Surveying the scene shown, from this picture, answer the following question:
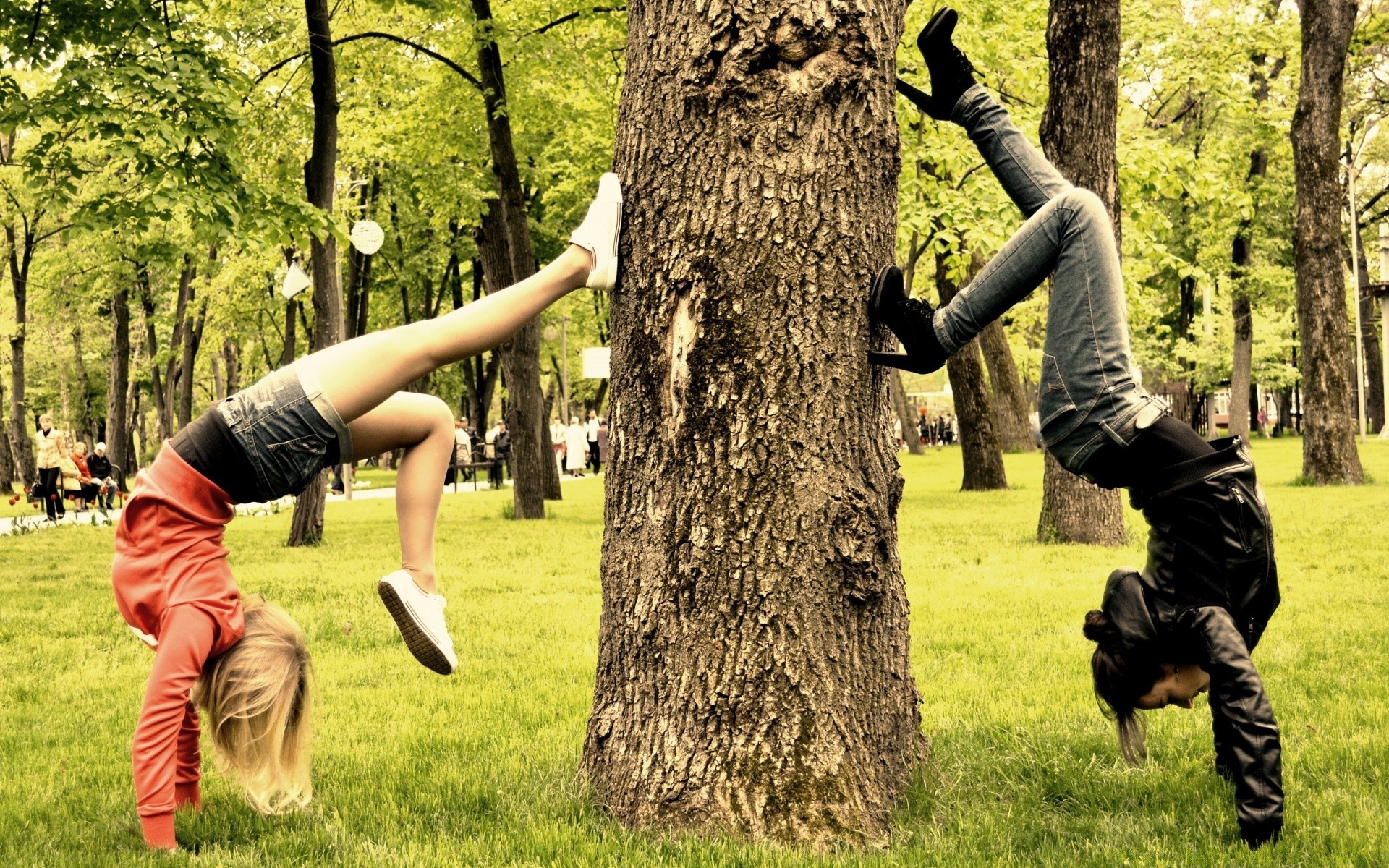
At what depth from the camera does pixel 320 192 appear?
13.8 m

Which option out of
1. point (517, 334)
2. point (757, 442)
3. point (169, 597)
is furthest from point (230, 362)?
point (757, 442)

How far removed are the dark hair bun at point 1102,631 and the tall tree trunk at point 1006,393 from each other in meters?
16.2

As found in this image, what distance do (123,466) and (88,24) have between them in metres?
24.3

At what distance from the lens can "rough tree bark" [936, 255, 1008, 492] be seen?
19.2 m

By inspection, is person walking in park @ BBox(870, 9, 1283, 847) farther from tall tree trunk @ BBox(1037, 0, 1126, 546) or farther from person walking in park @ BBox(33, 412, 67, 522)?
person walking in park @ BBox(33, 412, 67, 522)

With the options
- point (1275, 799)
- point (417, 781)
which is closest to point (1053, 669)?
point (1275, 799)

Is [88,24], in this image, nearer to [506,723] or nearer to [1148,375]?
[506,723]

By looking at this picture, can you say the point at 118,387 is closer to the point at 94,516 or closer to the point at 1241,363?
the point at 94,516

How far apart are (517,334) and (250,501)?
13.5 m

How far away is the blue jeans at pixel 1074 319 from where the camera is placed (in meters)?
3.78

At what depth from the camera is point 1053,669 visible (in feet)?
20.5

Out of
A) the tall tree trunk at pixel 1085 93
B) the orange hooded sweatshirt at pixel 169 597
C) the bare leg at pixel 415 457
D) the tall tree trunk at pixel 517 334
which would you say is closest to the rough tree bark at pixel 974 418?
the tall tree trunk at pixel 517 334

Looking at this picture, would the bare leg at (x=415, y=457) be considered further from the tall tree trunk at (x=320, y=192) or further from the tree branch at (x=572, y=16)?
the tree branch at (x=572, y=16)

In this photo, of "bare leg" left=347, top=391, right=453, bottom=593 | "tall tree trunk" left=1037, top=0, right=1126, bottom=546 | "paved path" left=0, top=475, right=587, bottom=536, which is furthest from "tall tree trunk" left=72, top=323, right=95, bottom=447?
"bare leg" left=347, top=391, right=453, bottom=593
